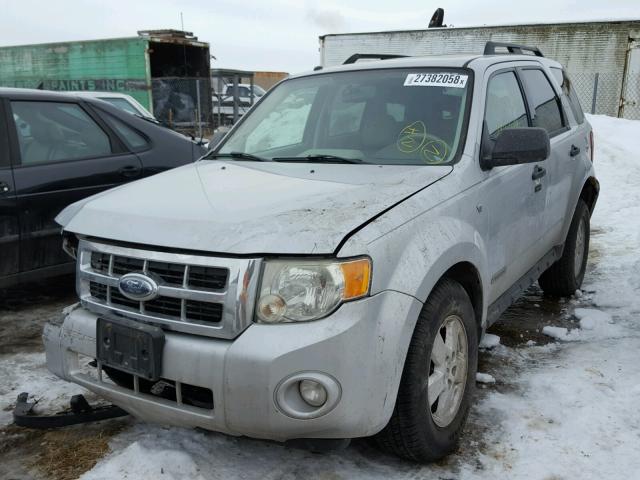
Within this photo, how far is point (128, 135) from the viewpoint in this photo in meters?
4.89

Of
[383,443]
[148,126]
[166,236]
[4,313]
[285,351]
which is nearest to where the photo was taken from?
[285,351]

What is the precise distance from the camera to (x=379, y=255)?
7.19 feet

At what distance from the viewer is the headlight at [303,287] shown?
2.13 m

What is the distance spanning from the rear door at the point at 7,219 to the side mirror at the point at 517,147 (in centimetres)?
300

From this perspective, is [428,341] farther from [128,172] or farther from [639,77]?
[639,77]

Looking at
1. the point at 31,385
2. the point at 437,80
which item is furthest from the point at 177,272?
the point at 437,80

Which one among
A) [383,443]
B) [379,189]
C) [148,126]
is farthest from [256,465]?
[148,126]

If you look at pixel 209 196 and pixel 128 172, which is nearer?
pixel 209 196

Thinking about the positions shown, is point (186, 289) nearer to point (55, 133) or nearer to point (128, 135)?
point (55, 133)

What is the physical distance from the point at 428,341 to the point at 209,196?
1.09m

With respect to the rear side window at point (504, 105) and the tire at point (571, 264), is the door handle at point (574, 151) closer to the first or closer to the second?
the tire at point (571, 264)

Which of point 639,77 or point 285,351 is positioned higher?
point 639,77

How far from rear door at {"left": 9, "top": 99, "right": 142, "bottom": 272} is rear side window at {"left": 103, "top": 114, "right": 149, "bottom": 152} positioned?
0.06 metres

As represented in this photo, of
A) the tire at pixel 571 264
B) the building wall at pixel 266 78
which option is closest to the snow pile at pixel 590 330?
the tire at pixel 571 264
